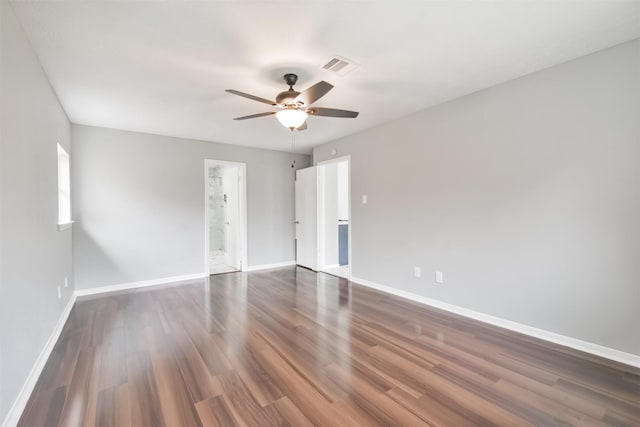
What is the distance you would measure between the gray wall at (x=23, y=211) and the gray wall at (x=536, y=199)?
12.2ft

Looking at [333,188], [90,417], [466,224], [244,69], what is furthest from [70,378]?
[333,188]

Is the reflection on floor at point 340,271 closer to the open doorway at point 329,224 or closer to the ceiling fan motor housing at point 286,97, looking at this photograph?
the open doorway at point 329,224

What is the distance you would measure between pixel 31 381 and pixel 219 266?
13.9 feet

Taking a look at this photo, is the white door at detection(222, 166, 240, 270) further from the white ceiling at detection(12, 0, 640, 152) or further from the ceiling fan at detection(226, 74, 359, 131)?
the ceiling fan at detection(226, 74, 359, 131)

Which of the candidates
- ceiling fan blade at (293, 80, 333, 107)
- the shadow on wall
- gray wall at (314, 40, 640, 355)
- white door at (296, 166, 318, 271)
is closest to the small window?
the shadow on wall

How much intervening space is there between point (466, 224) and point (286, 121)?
226 cm

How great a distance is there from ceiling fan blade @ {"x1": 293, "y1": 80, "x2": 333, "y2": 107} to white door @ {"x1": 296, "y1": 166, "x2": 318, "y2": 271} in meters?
3.10

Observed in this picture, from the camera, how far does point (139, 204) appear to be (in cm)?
456

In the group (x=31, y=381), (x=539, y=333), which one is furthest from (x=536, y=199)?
(x=31, y=381)

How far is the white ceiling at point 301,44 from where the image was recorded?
1.82 meters

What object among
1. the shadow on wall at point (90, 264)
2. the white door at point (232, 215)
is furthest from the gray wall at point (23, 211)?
the white door at point (232, 215)

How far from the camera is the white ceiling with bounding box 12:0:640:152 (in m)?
1.82

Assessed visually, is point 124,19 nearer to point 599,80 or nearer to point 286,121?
point 286,121

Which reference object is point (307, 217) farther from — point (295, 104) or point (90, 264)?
point (90, 264)
